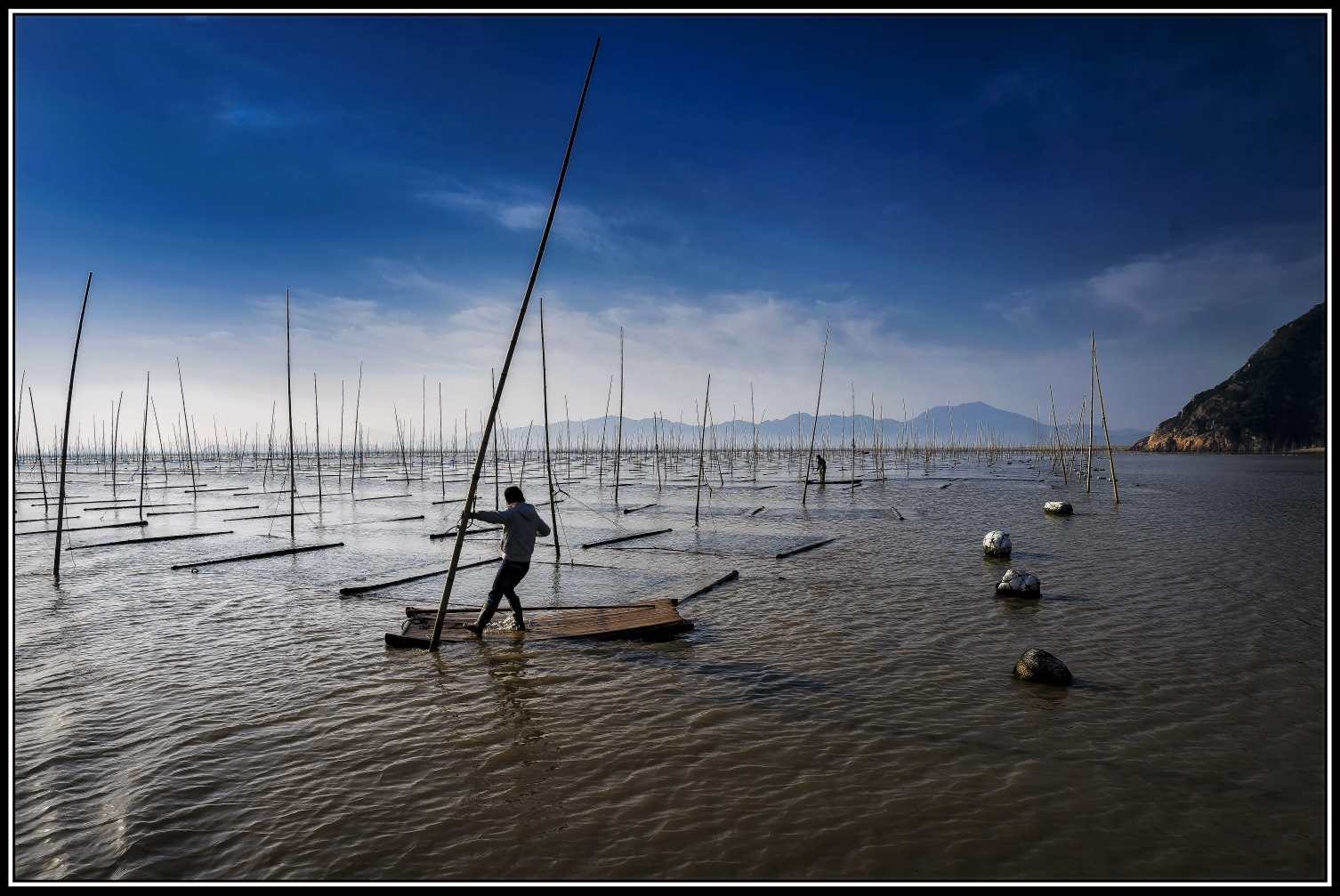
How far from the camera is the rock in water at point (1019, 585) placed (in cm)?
989

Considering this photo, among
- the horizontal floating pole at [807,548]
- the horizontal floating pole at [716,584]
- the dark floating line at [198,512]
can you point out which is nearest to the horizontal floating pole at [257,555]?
the horizontal floating pole at [716,584]

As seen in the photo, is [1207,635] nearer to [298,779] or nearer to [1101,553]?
[1101,553]

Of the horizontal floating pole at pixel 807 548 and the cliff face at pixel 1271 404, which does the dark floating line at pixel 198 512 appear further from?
the cliff face at pixel 1271 404

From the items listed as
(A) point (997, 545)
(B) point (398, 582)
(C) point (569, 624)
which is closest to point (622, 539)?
(B) point (398, 582)

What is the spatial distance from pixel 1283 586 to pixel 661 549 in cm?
1144

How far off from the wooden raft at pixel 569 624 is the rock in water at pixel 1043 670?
368 cm

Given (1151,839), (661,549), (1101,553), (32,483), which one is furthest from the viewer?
(32,483)

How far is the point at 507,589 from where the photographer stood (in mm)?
7891

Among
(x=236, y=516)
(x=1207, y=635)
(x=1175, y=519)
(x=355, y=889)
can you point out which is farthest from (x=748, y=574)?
(x=236, y=516)

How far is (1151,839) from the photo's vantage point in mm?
3916

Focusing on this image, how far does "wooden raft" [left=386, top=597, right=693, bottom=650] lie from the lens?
785 cm

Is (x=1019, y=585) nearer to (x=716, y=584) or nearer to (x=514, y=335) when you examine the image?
(x=716, y=584)

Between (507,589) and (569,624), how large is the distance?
1.02m

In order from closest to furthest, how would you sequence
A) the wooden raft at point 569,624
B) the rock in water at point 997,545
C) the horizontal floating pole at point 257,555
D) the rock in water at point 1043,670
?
the rock in water at point 1043,670 → the wooden raft at point 569,624 → the horizontal floating pole at point 257,555 → the rock in water at point 997,545
